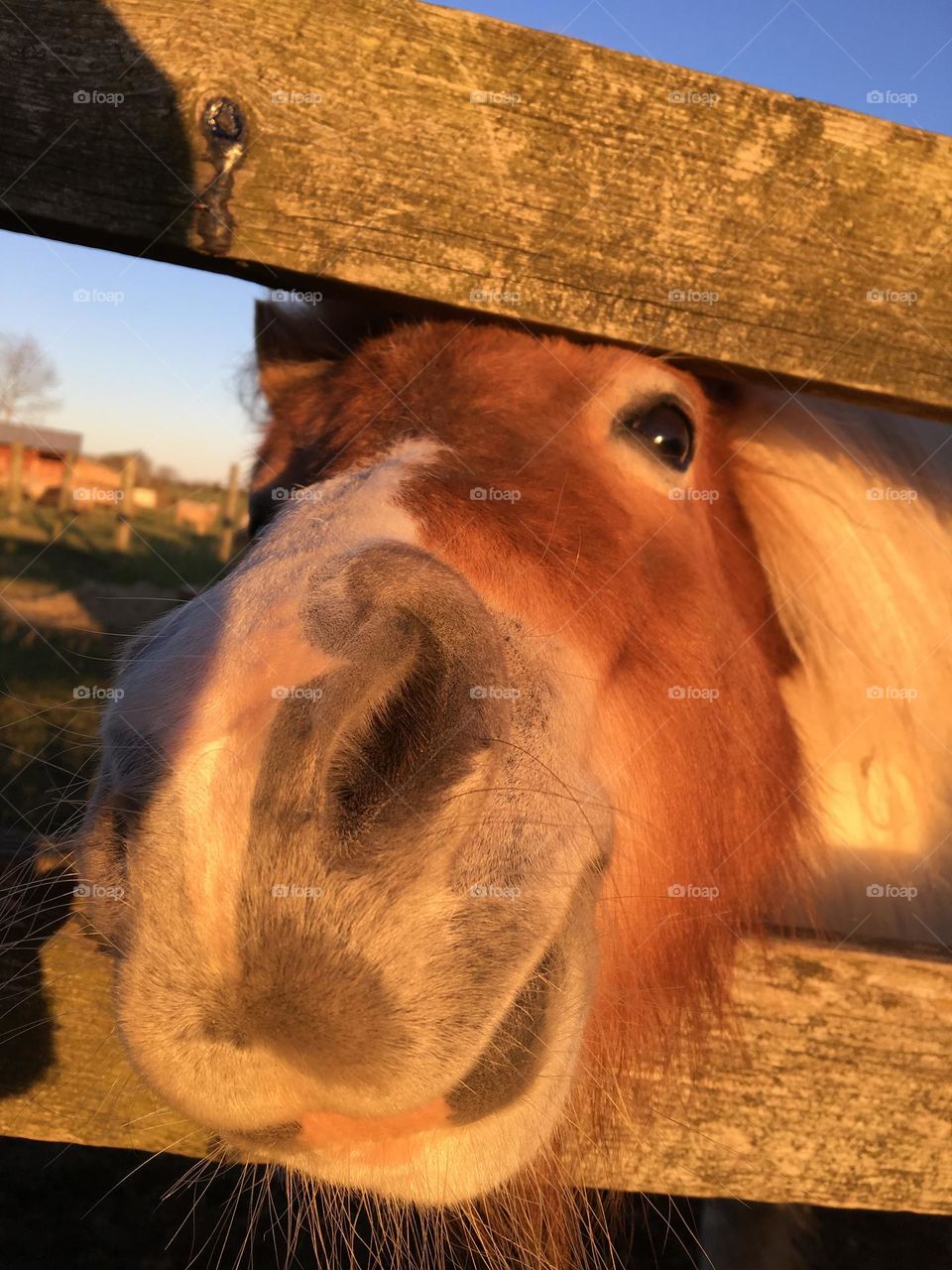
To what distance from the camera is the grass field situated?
2.60m

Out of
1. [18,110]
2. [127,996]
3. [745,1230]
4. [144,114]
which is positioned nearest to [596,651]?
[127,996]

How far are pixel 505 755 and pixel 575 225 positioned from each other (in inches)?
36.4

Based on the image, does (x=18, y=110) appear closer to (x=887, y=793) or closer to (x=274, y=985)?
(x=274, y=985)

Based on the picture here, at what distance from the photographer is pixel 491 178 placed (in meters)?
1.47

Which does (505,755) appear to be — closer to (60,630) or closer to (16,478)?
(60,630)

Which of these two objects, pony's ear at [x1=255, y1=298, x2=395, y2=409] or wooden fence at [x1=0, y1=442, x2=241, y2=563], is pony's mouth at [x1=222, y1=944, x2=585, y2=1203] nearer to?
pony's ear at [x1=255, y1=298, x2=395, y2=409]

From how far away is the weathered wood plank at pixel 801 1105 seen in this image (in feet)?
5.16

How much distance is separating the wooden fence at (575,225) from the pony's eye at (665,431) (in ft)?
1.56

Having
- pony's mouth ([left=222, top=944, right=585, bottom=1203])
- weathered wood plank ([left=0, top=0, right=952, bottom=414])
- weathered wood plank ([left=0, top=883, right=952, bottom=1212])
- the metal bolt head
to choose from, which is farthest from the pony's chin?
the metal bolt head

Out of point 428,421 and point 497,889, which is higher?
point 428,421

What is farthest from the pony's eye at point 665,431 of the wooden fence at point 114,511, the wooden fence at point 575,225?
the wooden fence at point 114,511

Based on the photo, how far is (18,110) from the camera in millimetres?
1356

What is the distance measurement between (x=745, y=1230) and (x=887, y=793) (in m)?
1.58

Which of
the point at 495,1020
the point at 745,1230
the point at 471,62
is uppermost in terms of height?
the point at 471,62
